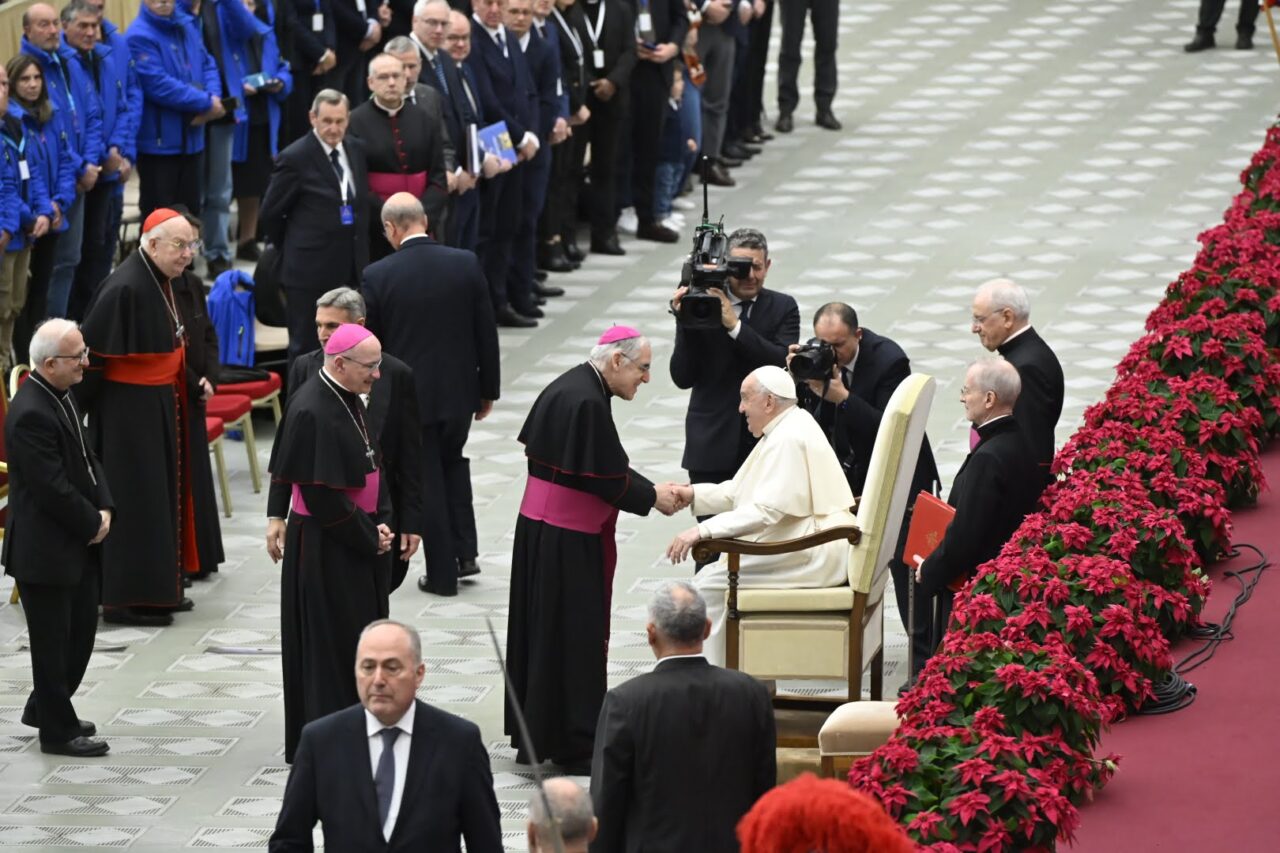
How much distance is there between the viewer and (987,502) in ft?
25.7

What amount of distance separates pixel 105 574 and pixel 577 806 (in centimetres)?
515

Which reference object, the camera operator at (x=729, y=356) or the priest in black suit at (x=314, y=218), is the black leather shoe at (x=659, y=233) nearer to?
the priest in black suit at (x=314, y=218)

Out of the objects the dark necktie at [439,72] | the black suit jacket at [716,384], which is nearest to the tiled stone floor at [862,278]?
the black suit jacket at [716,384]

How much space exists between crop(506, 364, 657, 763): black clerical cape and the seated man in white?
30 centimetres

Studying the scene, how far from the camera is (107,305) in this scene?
961cm

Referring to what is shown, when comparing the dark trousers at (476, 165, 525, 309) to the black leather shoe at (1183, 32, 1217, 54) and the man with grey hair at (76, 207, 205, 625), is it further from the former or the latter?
the black leather shoe at (1183, 32, 1217, 54)

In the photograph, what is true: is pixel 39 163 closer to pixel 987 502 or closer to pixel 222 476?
pixel 222 476

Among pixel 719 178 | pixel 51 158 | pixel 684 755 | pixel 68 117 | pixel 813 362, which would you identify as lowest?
pixel 719 178

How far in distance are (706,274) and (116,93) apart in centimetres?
486

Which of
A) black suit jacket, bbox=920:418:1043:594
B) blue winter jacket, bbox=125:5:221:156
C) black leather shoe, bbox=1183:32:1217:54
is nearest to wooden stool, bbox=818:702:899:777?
black suit jacket, bbox=920:418:1043:594

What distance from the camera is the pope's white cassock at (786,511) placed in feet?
27.1

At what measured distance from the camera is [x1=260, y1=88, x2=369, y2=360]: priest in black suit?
11.6 meters

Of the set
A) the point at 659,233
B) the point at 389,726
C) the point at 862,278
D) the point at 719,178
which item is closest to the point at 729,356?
the point at 389,726

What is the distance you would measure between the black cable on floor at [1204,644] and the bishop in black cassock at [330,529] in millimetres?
2808
